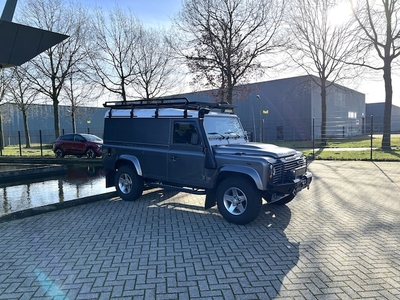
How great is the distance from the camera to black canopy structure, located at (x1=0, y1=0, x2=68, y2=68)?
9938 millimetres

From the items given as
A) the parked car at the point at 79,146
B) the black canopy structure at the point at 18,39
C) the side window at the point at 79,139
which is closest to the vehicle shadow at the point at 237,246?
the black canopy structure at the point at 18,39

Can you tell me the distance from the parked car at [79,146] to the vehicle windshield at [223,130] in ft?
41.6

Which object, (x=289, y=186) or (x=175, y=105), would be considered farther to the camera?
(x=175, y=105)

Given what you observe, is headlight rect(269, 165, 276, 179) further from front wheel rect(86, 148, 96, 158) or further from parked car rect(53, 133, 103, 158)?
front wheel rect(86, 148, 96, 158)

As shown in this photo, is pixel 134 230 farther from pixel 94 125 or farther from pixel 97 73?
pixel 94 125

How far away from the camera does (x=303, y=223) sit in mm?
5523

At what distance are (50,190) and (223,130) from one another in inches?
225

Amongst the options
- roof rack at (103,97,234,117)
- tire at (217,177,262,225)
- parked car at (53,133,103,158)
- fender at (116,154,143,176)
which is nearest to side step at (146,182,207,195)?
fender at (116,154,143,176)

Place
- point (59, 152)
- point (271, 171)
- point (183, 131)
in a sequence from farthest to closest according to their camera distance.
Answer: point (59, 152) < point (183, 131) < point (271, 171)

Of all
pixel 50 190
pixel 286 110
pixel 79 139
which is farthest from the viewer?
pixel 286 110

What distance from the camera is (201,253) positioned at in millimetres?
4234

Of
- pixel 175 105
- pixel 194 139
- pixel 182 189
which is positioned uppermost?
pixel 175 105

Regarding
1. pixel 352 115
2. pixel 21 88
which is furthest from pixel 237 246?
pixel 352 115

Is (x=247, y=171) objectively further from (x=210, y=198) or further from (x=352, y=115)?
(x=352, y=115)
